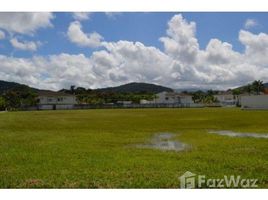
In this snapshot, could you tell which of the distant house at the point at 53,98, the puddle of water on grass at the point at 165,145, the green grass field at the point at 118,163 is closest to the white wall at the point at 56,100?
the distant house at the point at 53,98

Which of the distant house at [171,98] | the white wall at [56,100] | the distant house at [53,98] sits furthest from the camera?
the distant house at [171,98]

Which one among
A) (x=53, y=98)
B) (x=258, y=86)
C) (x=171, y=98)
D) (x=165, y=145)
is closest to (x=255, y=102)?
(x=258, y=86)

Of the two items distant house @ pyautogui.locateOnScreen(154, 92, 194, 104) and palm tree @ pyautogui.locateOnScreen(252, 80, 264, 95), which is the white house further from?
distant house @ pyautogui.locateOnScreen(154, 92, 194, 104)

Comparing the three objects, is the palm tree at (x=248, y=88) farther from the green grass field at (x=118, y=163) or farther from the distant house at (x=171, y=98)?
the green grass field at (x=118, y=163)

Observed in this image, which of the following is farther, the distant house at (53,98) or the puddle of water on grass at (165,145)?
the distant house at (53,98)

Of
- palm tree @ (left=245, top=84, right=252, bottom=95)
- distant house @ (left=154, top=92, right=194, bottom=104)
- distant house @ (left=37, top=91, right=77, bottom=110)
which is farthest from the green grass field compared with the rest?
distant house @ (left=154, top=92, right=194, bottom=104)

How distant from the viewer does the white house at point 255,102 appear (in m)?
66.4

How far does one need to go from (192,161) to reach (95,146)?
5331mm

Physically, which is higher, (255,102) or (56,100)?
(56,100)

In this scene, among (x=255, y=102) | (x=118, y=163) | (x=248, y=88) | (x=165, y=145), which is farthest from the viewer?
(x=248, y=88)

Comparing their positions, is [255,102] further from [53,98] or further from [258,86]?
[53,98]

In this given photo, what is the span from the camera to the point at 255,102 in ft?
222

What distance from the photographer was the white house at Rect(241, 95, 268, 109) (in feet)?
218

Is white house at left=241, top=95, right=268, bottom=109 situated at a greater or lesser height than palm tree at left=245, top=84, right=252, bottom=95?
lesser
